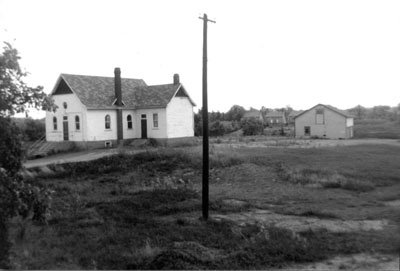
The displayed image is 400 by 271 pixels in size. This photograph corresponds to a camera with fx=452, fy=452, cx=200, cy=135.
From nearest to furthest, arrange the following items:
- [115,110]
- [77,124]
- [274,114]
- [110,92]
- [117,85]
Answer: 1. [77,124]
2. [115,110]
3. [117,85]
4. [110,92]
5. [274,114]

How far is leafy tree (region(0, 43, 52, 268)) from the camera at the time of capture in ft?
24.5

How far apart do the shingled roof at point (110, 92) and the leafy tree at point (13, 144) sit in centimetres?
2889

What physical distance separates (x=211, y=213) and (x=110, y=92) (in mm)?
26888

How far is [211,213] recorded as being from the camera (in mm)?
15031

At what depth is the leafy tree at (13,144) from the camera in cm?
748

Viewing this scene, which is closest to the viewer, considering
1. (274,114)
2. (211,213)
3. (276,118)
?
(211,213)

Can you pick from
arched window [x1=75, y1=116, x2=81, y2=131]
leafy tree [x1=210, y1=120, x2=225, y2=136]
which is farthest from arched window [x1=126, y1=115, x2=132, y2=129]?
leafy tree [x1=210, y1=120, x2=225, y2=136]

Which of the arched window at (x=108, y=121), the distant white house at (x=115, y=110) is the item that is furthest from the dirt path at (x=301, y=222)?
the arched window at (x=108, y=121)

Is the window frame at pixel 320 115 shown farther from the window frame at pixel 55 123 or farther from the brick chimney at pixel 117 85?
the window frame at pixel 55 123

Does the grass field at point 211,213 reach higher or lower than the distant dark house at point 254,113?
lower

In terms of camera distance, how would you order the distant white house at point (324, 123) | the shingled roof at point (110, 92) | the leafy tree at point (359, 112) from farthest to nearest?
the leafy tree at point (359, 112) → the distant white house at point (324, 123) → the shingled roof at point (110, 92)

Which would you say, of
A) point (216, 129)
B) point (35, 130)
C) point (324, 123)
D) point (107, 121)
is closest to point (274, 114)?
point (216, 129)

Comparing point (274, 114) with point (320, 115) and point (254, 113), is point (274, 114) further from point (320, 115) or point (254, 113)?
point (320, 115)

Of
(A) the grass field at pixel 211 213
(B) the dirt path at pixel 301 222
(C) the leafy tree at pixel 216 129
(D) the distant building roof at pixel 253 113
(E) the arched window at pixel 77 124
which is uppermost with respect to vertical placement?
(D) the distant building roof at pixel 253 113
